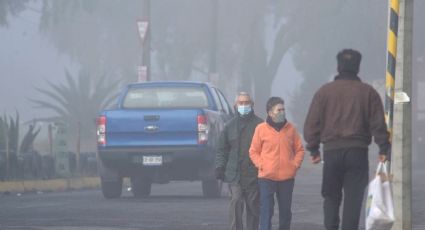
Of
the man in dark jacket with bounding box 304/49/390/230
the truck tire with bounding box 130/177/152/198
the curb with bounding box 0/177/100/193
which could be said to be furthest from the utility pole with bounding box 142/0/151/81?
the man in dark jacket with bounding box 304/49/390/230

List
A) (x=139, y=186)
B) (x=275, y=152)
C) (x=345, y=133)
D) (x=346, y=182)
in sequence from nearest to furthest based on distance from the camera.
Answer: (x=345, y=133) < (x=346, y=182) < (x=275, y=152) < (x=139, y=186)

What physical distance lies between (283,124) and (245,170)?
31.6 inches

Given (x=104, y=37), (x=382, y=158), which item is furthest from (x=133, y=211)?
(x=104, y=37)

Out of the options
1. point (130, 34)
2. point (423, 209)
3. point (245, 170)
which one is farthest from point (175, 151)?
point (130, 34)

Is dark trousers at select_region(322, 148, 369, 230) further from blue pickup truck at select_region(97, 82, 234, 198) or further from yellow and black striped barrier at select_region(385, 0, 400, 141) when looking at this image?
blue pickup truck at select_region(97, 82, 234, 198)

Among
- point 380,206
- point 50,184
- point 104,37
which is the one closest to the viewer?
point 380,206

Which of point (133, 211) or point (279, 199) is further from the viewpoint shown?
point (133, 211)

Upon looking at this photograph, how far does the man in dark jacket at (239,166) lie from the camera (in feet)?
48.2

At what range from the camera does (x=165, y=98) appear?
23.4m

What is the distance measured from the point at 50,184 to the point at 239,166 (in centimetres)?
1283

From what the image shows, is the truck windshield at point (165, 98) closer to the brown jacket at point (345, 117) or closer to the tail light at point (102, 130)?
the tail light at point (102, 130)

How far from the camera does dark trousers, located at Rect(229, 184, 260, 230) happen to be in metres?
14.6

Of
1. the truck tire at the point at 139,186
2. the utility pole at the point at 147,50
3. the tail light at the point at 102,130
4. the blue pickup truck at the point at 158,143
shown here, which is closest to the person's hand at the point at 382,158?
the blue pickup truck at the point at 158,143

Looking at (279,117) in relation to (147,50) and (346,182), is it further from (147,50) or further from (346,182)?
(147,50)
